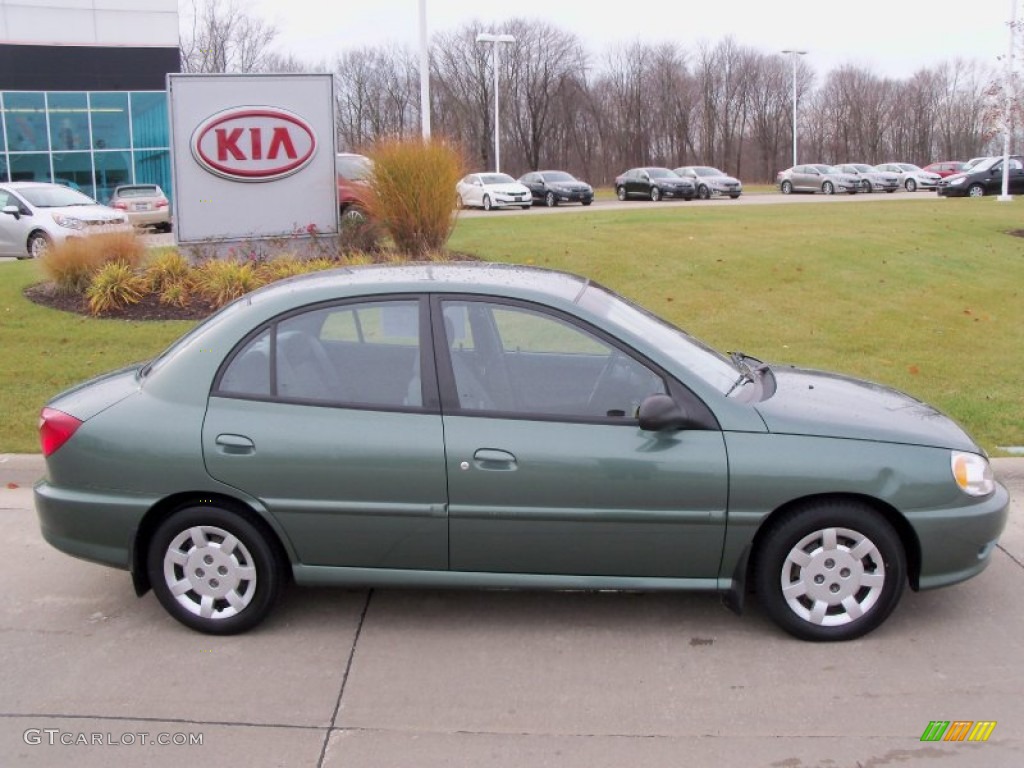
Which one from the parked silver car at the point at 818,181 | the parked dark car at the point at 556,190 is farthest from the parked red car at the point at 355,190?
the parked silver car at the point at 818,181

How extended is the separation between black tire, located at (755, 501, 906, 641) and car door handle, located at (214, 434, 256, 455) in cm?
216

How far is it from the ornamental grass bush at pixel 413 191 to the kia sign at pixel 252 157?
761 millimetres

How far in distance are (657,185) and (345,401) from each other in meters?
37.9

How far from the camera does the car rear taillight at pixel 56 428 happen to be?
15.0ft

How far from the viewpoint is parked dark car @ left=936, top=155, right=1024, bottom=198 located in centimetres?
3597

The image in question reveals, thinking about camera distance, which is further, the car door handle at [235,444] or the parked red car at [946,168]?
the parked red car at [946,168]

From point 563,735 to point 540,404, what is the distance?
4.44ft

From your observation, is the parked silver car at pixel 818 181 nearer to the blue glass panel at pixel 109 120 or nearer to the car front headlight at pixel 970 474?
the blue glass panel at pixel 109 120

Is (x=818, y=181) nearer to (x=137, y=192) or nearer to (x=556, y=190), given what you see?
(x=556, y=190)

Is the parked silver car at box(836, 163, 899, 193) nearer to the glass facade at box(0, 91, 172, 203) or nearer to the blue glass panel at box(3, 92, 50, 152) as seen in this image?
the glass facade at box(0, 91, 172, 203)

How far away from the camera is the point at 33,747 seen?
3719 mm

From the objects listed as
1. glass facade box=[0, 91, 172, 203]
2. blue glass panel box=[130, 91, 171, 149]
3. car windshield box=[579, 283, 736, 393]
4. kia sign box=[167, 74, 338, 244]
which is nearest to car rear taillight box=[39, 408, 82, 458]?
car windshield box=[579, 283, 736, 393]

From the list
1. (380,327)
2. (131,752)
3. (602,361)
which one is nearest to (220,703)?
(131,752)

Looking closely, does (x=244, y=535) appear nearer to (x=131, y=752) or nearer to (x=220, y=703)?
(x=220, y=703)
